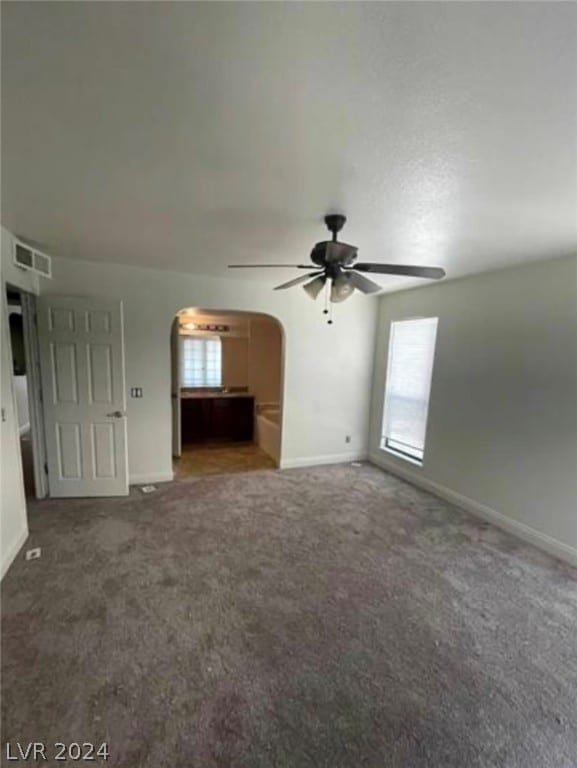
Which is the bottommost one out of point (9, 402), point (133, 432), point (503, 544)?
point (503, 544)

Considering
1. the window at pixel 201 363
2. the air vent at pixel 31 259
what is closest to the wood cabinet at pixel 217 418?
the window at pixel 201 363

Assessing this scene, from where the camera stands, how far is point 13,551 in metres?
2.74

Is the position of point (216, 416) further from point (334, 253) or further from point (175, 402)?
point (334, 253)

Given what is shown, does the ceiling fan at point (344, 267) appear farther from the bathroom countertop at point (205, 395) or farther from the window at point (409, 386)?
the bathroom countertop at point (205, 395)

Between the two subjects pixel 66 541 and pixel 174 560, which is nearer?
pixel 174 560

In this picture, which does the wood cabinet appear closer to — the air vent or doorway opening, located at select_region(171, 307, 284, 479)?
doorway opening, located at select_region(171, 307, 284, 479)

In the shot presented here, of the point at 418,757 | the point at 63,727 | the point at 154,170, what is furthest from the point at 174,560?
the point at 154,170

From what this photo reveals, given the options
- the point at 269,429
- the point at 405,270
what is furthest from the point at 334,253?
the point at 269,429

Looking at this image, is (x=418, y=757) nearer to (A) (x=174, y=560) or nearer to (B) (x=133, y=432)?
(A) (x=174, y=560)

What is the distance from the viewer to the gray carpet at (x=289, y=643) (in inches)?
61.7

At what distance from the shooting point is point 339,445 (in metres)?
5.38

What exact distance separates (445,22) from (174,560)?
3.27 meters

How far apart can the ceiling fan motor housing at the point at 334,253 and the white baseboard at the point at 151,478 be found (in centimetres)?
324

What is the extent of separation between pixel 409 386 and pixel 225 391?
143 inches
